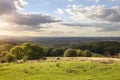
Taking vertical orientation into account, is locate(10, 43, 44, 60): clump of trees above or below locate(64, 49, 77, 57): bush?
above

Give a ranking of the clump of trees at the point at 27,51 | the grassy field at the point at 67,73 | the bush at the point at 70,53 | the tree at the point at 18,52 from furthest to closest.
A: the bush at the point at 70,53, the tree at the point at 18,52, the clump of trees at the point at 27,51, the grassy field at the point at 67,73

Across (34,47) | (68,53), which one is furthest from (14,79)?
(68,53)

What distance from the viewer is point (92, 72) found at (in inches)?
1208

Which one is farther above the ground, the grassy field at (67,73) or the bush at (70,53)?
the grassy field at (67,73)

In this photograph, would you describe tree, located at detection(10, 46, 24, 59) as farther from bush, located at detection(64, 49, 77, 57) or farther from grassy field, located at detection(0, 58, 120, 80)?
grassy field, located at detection(0, 58, 120, 80)

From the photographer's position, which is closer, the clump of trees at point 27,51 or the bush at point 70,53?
the clump of trees at point 27,51

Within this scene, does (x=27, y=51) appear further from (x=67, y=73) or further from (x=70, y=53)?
(x=67, y=73)

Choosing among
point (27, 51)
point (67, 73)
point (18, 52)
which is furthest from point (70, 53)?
point (67, 73)

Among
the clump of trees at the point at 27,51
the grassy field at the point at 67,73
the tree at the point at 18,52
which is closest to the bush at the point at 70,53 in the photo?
the clump of trees at the point at 27,51

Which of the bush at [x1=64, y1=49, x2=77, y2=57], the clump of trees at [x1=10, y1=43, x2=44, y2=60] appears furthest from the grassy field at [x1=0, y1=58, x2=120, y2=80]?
the bush at [x1=64, y1=49, x2=77, y2=57]

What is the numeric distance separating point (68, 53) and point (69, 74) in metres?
56.9

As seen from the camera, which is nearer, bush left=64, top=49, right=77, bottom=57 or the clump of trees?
the clump of trees

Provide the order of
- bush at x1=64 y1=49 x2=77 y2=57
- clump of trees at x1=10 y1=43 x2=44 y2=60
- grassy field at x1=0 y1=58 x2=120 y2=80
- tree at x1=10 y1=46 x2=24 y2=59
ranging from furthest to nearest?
bush at x1=64 y1=49 x2=77 y2=57
tree at x1=10 y1=46 x2=24 y2=59
clump of trees at x1=10 y1=43 x2=44 y2=60
grassy field at x1=0 y1=58 x2=120 y2=80

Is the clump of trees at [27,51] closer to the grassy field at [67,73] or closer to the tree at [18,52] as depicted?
the tree at [18,52]
